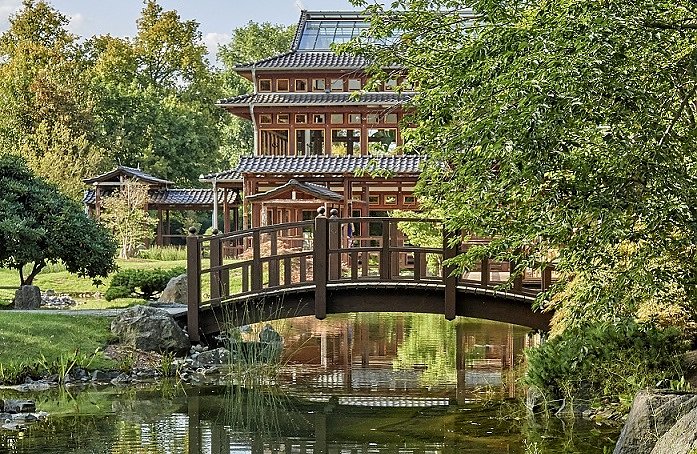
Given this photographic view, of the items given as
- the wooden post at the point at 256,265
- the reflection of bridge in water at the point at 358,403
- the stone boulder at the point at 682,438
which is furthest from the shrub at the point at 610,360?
the wooden post at the point at 256,265

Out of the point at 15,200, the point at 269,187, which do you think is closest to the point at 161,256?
the point at 269,187

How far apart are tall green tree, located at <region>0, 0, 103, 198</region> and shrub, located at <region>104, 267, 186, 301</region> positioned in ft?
43.2

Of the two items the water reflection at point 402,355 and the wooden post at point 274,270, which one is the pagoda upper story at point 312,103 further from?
the wooden post at point 274,270

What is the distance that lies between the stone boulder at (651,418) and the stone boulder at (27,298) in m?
10.9

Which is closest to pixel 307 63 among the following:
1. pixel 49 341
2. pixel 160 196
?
pixel 160 196

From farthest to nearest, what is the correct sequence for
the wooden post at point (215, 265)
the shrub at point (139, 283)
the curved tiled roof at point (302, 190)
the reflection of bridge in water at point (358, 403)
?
the curved tiled roof at point (302, 190) → the shrub at point (139, 283) → the wooden post at point (215, 265) → the reflection of bridge in water at point (358, 403)

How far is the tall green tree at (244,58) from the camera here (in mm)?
48906

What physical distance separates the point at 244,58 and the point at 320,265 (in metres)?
37.7

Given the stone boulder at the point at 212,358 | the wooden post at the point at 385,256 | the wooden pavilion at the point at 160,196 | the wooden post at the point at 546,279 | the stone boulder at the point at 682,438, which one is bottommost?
the stone boulder at the point at 682,438

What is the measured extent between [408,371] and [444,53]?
534 centimetres

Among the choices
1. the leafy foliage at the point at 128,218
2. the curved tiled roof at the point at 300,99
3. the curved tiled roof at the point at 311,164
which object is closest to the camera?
the curved tiled roof at the point at 311,164

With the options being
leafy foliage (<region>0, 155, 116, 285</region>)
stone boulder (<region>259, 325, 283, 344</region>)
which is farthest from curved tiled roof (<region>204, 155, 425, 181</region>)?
stone boulder (<region>259, 325, 283, 344</region>)

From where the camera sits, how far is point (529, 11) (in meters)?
7.08

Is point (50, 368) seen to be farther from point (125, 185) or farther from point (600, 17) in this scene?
point (125, 185)
